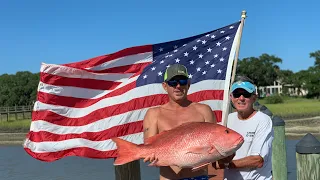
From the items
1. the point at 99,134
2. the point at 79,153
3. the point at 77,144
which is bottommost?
the point at 79,153

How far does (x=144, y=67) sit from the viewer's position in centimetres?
582

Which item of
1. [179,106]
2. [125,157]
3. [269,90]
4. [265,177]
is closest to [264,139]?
[265,177]

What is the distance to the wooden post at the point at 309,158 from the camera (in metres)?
4.21

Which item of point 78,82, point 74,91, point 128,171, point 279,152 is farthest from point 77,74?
point 279,152

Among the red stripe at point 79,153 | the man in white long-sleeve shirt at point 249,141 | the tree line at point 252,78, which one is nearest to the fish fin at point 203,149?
the man in white long-sleeve shirt at point 249,141

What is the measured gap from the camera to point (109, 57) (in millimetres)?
5777

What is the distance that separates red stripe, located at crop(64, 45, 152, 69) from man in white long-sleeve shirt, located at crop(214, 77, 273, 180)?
2.56 m

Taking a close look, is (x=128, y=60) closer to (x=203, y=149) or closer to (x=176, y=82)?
(x=176, y=82)

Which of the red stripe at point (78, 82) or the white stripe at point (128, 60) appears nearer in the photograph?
the red stripe at point (78, 82)

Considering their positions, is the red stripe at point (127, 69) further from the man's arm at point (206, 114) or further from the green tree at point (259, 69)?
the green tree at point (259, 69)

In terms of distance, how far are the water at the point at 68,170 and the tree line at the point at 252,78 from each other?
189ft

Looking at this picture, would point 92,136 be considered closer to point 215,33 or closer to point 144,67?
point 144,67

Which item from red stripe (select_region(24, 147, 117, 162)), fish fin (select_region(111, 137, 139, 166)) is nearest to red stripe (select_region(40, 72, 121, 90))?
red stripe (select_region(24, 147, 117, 162))

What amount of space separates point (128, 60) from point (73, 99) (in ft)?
2.97
